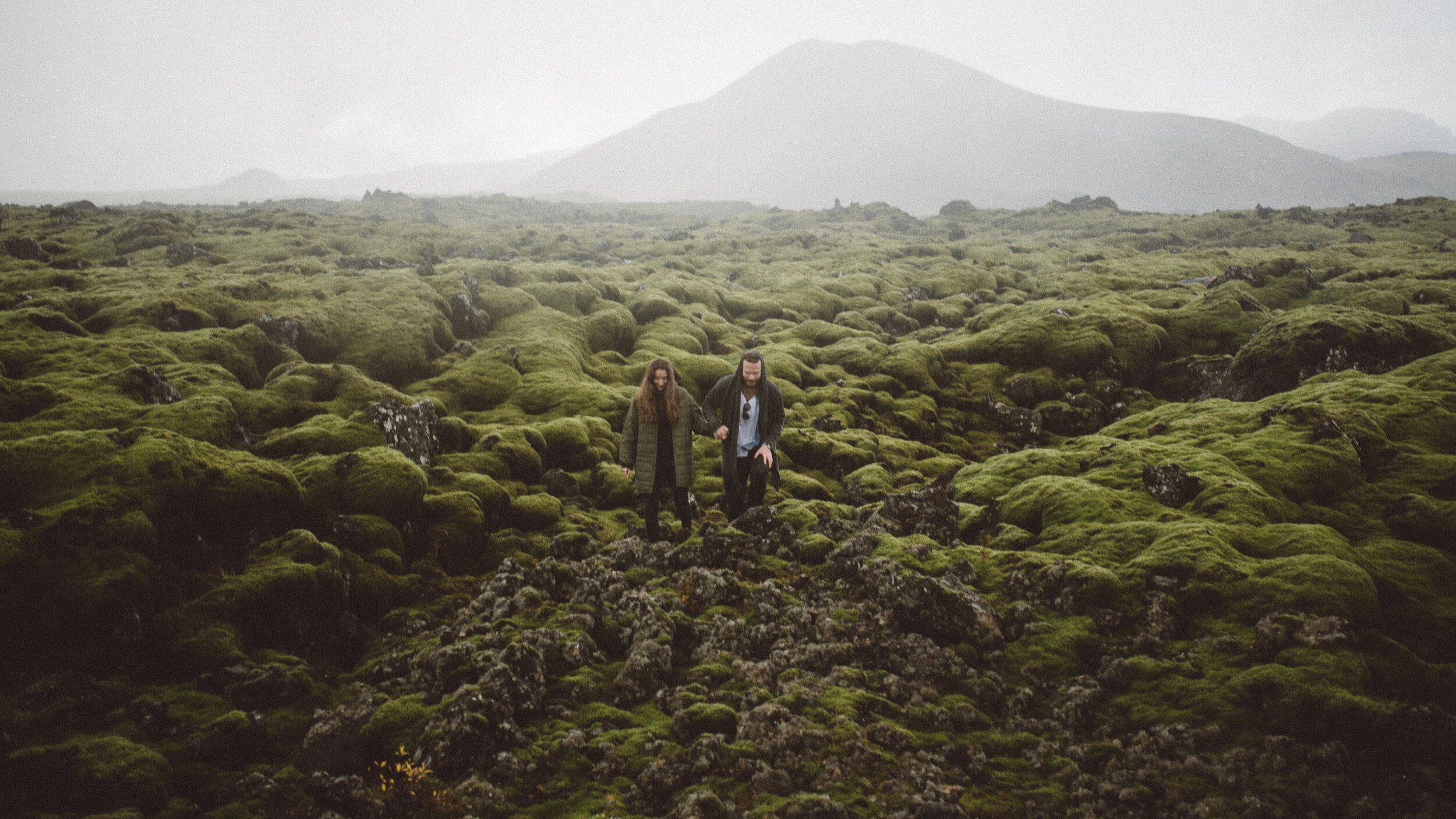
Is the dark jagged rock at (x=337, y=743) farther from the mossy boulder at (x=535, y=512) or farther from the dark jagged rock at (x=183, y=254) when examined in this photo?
the dark jagged rock at (x=183, y=254)

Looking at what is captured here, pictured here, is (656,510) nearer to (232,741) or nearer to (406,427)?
(406,427)

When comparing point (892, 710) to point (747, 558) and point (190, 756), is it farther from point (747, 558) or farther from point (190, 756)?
point (190, 756)

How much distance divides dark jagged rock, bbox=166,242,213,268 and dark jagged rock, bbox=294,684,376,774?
149ft

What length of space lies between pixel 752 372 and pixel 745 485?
10.2 ft

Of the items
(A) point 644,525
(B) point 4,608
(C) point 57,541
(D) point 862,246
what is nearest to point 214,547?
(C) point 57,541

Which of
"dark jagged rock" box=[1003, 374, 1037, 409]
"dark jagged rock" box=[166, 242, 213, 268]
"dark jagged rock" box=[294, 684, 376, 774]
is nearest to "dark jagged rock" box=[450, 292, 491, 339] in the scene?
"dark jagged rock" box=[294, 684, 376, 774]

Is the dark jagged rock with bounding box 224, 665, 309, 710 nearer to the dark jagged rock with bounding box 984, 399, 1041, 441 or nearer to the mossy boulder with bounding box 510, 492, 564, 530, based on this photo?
the mossy boulder with bounding box 510, 492, 564, 530

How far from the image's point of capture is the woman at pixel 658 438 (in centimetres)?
1314

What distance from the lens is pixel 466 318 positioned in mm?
29531

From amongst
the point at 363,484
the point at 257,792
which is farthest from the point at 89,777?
the point at 363,484

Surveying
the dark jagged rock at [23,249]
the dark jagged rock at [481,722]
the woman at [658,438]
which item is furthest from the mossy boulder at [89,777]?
the dark jagged rock at [23,249]

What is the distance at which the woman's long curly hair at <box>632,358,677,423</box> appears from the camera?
1307 centimetres

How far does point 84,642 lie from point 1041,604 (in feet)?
47.2

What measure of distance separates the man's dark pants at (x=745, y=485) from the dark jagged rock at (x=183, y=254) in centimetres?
4474
